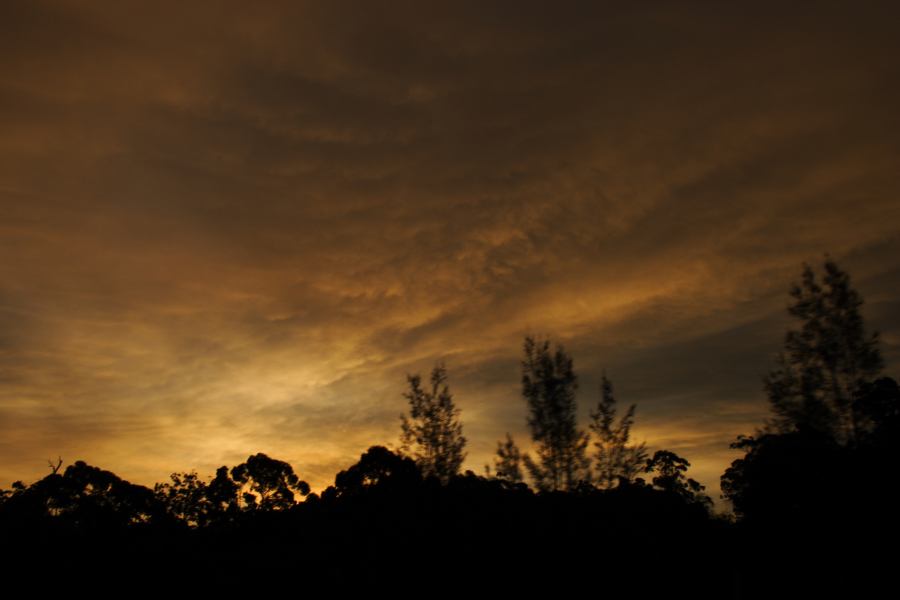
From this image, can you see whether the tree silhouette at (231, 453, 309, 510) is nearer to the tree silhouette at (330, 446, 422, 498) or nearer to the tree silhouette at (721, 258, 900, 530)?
the tree silhouette at (330, 446, 422, 498)

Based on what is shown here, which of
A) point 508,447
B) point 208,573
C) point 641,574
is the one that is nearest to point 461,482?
point 508,447

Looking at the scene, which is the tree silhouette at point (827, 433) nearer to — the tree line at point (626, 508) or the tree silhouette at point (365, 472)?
the tree line at point (626, 508)

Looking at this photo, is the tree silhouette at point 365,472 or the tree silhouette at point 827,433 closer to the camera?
the tree silhouette at point 827,433

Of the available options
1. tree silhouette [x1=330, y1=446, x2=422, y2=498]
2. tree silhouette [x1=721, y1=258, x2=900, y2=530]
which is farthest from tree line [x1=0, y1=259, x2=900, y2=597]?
tree silhouette [x1=330, y1=446, x2=422, y2=498]

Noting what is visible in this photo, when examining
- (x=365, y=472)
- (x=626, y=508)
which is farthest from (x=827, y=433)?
(x=365, y=472)

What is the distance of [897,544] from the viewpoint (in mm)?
35281

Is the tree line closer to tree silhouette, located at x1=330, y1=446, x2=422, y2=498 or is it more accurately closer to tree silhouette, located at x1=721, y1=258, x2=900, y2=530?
tree silhouette, located at x1=721, y1=258, x2=900, y2=530

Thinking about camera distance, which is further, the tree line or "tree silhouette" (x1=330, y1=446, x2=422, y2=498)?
"tree silhouette" (x1=330, y1=446, x2=422, y2=498)

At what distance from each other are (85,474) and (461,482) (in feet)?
215

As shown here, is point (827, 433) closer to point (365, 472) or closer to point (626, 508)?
point (626, 508)

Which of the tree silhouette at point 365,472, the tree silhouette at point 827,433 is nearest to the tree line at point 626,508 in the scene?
the tree silhouette at point 827,433

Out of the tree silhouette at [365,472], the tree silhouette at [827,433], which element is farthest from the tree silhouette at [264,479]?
the tree silhouette at [827,433]

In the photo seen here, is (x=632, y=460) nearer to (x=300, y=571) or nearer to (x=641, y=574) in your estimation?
(x=641, y=574)

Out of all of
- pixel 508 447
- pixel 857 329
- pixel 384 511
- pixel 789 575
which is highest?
pixel 857 329
